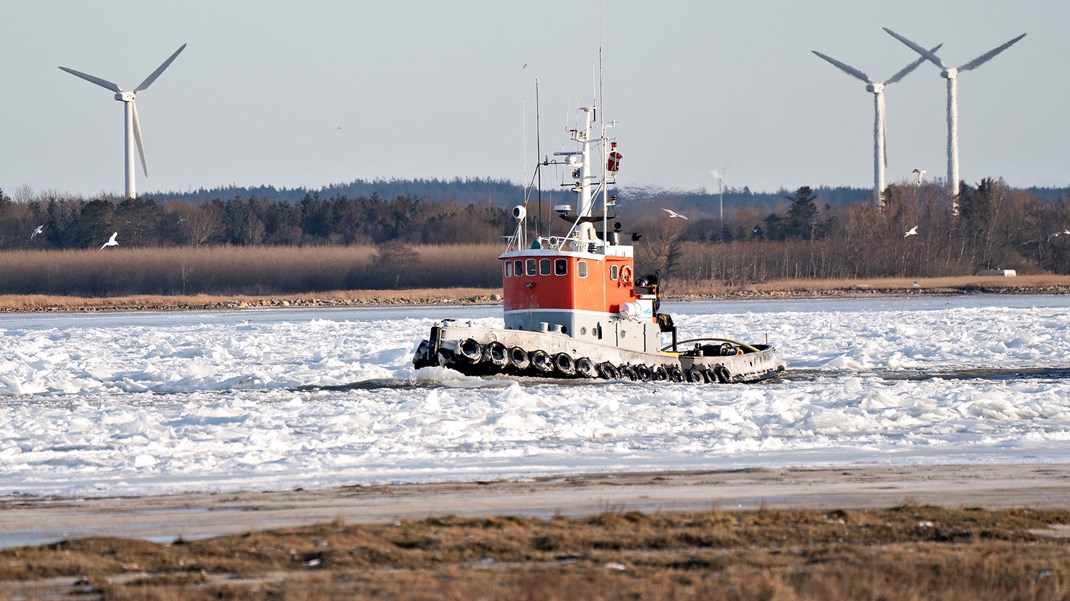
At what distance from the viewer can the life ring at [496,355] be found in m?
28.4

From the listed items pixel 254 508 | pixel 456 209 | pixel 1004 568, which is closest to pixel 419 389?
pixel 254 508

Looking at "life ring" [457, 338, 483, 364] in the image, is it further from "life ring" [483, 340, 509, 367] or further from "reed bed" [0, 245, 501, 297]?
"reed bed" [0, 245, 501, 297]

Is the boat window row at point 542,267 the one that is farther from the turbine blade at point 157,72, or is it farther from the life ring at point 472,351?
the turbine blade at point 157,72

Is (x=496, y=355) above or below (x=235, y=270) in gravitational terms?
below

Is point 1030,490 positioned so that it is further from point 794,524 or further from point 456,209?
point 456,209

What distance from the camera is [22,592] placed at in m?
9.13

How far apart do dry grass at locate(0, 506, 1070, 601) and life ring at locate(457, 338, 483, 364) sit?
55.2 ft

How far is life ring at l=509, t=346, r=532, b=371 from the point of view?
2830 cm

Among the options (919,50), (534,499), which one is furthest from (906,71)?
(534,499)

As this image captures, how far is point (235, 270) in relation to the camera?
286ft

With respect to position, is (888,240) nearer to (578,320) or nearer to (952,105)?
(952,105)

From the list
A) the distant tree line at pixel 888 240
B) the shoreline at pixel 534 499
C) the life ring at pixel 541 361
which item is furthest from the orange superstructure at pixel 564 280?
the distant tree line at pixel 888 240

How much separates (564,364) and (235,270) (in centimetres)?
6208

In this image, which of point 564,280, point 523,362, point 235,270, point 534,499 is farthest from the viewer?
point 235,270
